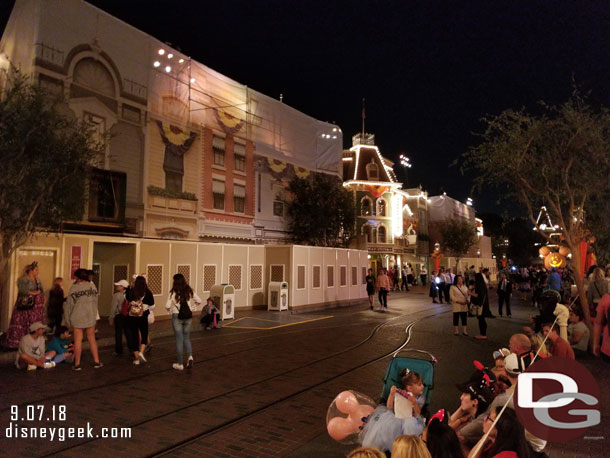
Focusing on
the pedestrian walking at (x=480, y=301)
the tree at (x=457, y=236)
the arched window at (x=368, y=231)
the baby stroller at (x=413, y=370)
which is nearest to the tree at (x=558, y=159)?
the pedestrian walking at (x=480, y=301)

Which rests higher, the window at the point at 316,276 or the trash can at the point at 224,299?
the window at the point at 316,276

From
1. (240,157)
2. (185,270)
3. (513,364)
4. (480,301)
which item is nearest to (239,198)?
(240,157)

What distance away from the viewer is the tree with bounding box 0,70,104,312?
10.5 m

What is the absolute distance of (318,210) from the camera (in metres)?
26.9

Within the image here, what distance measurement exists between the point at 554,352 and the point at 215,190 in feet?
58.2

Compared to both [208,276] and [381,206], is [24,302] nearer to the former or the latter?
[208,276]

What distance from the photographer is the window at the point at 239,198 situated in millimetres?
23203

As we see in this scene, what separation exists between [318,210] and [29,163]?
17.7 m

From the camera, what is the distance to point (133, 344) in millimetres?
9250

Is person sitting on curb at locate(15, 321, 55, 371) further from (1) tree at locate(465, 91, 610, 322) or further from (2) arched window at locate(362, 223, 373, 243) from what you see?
(2) arched window at locate(362, 223, 373, 243)

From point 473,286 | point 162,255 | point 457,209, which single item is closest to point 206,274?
point 162,255

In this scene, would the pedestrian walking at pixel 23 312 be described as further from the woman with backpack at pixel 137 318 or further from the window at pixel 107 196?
the window at pixel 107 196

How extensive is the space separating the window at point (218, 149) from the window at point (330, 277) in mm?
7716

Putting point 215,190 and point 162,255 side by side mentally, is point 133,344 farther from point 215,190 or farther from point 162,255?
point 215,190
